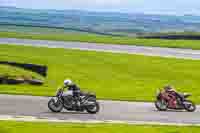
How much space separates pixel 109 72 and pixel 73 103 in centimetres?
2020

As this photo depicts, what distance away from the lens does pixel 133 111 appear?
90.7 ft

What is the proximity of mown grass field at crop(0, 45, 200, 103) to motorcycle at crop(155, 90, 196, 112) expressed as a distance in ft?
12.5

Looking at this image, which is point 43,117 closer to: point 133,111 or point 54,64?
point 133,111

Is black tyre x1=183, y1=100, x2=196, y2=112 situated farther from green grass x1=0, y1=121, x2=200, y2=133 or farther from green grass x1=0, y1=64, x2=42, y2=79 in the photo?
green grass x1=0, y1=64, x2=42, y2=79

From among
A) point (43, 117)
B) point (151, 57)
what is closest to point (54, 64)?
point (151, 57)

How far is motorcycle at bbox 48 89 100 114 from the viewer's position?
25.6m

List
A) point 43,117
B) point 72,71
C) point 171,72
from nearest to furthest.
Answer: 1. point 43,117
2. point 72,71
3. point 171,72

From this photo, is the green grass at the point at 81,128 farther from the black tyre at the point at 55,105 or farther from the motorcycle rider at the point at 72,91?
the motorcycle rider at the point at 72,91

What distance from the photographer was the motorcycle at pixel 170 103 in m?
28.8

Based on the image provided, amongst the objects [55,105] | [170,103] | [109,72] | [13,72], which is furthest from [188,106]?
[109,72]

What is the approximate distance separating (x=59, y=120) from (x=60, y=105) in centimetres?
Result: 263

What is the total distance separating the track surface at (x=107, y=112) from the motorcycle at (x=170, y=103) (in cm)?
34

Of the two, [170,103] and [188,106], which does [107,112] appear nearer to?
[170,103]

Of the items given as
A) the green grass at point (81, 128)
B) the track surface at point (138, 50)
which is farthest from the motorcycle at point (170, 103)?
the track surface at point (138, 50)
